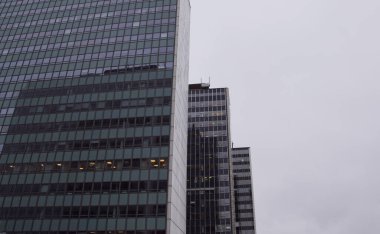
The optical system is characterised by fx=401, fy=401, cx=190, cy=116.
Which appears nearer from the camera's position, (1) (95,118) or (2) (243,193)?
(1) (95,118)

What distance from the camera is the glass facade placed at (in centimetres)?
12769

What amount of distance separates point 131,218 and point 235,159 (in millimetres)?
120525

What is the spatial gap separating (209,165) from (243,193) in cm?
4168

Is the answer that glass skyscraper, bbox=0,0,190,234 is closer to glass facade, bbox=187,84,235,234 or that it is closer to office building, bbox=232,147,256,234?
glass facade, bbox=187,84,235,234

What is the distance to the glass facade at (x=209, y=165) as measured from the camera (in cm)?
12769

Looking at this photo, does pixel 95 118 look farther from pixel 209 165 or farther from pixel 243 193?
pixel 243 193

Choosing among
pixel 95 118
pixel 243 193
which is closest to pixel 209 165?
pixel 243 193

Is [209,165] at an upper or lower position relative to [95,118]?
upper

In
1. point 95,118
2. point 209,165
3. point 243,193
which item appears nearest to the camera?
point 95,118

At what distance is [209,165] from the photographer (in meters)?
136

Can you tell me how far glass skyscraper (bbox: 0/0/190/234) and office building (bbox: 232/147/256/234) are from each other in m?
93.5

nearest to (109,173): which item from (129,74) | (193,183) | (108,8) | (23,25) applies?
(129,74)

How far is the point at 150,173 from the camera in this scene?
65938 mm

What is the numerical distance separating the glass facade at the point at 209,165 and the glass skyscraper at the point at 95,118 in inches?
2078
